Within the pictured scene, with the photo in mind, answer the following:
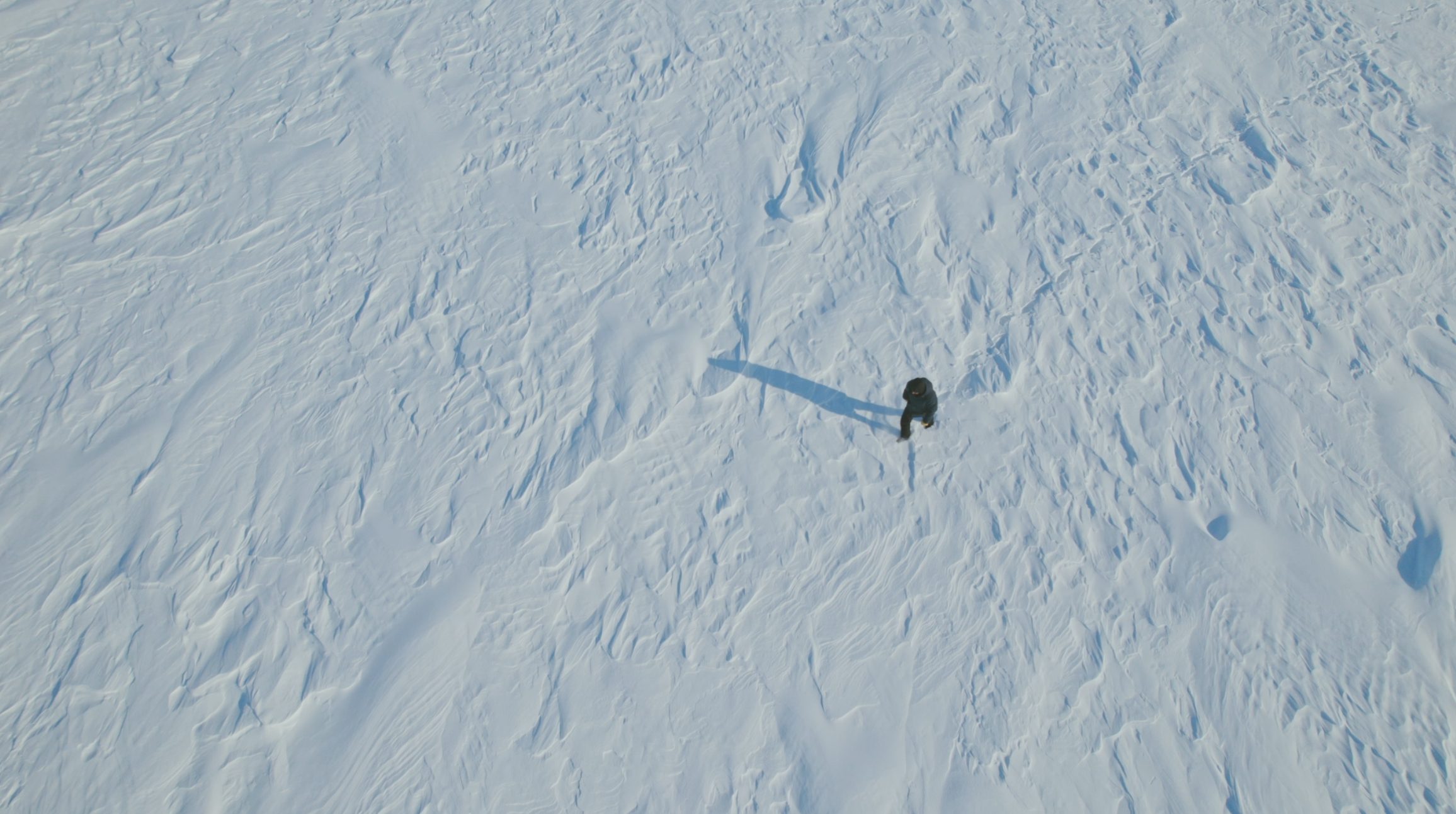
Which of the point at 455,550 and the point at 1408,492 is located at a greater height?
the point at 455,550

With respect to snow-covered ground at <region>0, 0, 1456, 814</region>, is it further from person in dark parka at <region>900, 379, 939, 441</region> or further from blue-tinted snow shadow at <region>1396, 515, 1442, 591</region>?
person in dark parka at <region>900, 379, 939, 441</region>

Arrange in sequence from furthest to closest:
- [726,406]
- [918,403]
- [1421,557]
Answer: [726,406] → [918,403] → [1421,557]

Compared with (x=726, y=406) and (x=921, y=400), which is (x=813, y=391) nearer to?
(x=726, y=406)

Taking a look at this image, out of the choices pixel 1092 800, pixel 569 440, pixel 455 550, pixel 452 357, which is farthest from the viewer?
pixel 452 357

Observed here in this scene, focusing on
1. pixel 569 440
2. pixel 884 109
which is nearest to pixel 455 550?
pixel 569 440

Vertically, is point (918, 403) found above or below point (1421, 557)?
above

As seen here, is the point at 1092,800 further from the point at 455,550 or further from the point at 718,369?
the point at 455,550

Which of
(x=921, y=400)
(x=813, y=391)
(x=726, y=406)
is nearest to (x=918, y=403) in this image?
(x=921, y=400)
